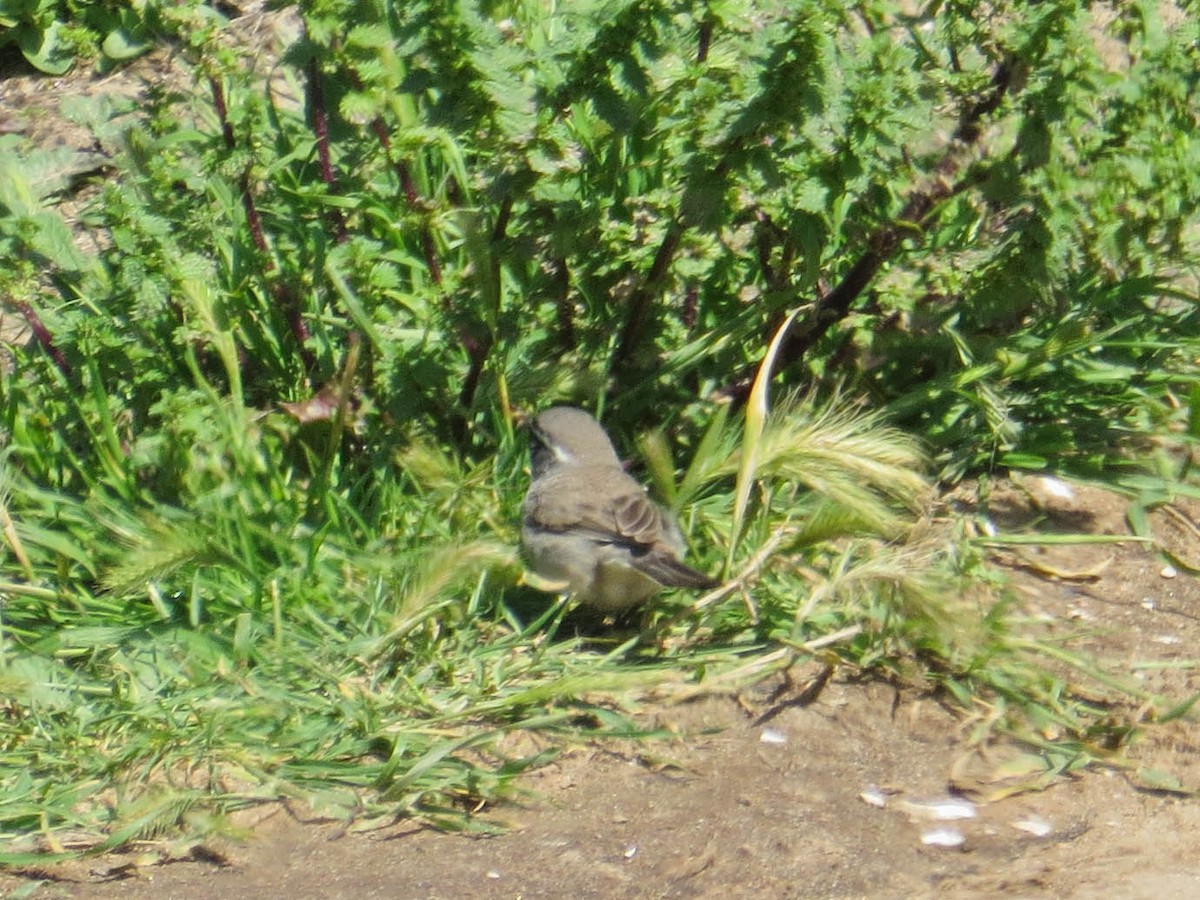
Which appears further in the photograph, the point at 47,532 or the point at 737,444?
the point at 737,444

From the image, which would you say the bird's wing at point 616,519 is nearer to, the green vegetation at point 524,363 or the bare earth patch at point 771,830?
the green vegetation at point 524,363

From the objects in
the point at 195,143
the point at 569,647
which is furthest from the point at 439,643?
the point at 195,143

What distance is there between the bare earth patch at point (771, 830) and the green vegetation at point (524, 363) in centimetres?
12

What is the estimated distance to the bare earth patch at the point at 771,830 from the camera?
3396 mm

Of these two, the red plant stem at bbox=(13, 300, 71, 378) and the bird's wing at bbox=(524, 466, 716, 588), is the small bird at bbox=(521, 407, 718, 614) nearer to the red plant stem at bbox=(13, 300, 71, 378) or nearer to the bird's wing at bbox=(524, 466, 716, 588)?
the bird's wing at bbox=(524, 466, 716, 588)

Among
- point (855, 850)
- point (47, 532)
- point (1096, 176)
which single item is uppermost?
point (1096, 176)

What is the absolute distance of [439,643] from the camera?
434 cm

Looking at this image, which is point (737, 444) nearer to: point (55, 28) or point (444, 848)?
point (444, 848)

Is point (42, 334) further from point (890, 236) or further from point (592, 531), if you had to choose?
point (890, 236)

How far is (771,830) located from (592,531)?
1.20 meters

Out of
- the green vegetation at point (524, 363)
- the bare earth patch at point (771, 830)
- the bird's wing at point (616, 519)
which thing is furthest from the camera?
the bird's wing at point (616, 519)

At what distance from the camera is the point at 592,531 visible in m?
4.59

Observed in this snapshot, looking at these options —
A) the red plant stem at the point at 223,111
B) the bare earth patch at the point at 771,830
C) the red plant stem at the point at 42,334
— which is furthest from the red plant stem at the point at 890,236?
the red plant stem at the point at 42,334

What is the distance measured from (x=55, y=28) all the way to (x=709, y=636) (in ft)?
13.7
